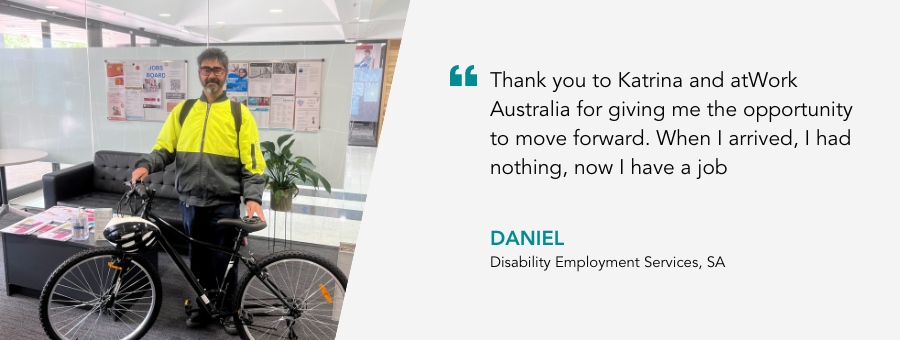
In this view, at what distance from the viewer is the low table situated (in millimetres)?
2352

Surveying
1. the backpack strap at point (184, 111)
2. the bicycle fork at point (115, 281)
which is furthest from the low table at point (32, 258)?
the backpack strap at point (184, 111)

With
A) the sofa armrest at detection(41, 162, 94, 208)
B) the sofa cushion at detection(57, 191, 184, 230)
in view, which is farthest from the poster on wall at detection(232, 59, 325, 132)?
the sofa armrest at detection(41, 162, 94, 208)

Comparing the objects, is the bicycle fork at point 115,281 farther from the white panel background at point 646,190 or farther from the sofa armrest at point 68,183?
the sofa armrest at point 68,183

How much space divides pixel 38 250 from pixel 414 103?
2.47 m

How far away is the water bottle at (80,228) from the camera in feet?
7.66

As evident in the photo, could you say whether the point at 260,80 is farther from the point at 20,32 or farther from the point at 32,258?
the point at 20,32

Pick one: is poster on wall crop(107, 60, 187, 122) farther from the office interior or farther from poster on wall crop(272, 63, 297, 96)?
poster on wall crop(272, 63, 297, 96)

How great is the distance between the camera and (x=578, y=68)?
1.04 meters

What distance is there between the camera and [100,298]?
1997 mm

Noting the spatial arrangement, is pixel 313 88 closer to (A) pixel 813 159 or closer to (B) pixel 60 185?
(B) pixel 60 185

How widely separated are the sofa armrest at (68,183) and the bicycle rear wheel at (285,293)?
7.53 ft

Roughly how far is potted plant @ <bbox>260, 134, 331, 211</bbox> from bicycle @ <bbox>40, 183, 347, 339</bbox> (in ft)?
3.64

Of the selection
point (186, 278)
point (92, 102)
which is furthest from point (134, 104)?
point (186, 278)

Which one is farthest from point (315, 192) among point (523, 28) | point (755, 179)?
point (755, 179)
